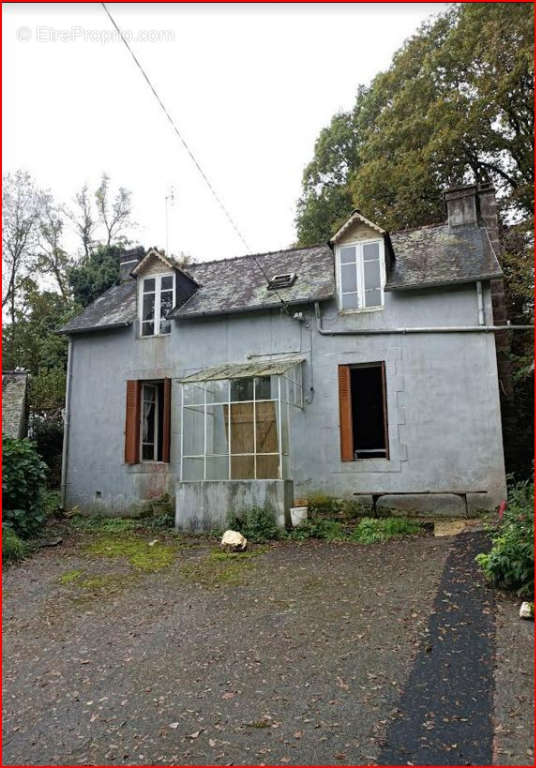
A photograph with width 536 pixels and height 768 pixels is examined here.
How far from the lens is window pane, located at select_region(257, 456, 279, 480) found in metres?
10.0

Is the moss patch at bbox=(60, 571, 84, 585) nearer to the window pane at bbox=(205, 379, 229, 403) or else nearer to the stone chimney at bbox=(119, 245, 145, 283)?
the window pane at bbox=(205, 379, 229, 403)

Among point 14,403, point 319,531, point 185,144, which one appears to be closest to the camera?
point 185,144

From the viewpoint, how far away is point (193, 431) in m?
11.3

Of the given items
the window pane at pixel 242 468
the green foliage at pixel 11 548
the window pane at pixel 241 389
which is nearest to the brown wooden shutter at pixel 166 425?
the window pane at pixel 241 389

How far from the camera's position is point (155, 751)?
339 cm

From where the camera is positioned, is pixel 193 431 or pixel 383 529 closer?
pixel 383 529

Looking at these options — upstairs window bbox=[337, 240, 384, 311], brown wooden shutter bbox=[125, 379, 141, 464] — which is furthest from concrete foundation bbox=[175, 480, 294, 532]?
upstairs window bbox=[337, 240, 384, 311]

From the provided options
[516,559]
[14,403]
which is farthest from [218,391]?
[14,403]

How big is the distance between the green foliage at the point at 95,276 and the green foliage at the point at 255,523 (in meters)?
13.7

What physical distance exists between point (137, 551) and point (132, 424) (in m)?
3.98

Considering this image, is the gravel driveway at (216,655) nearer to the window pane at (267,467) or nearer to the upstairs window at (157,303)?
the window pane at (267,467)

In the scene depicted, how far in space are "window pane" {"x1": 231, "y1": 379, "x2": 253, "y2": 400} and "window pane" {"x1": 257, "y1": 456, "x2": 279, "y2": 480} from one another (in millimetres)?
1316

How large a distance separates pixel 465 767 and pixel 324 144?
22290 mm

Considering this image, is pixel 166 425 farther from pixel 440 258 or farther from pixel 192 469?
pixel 440 258
